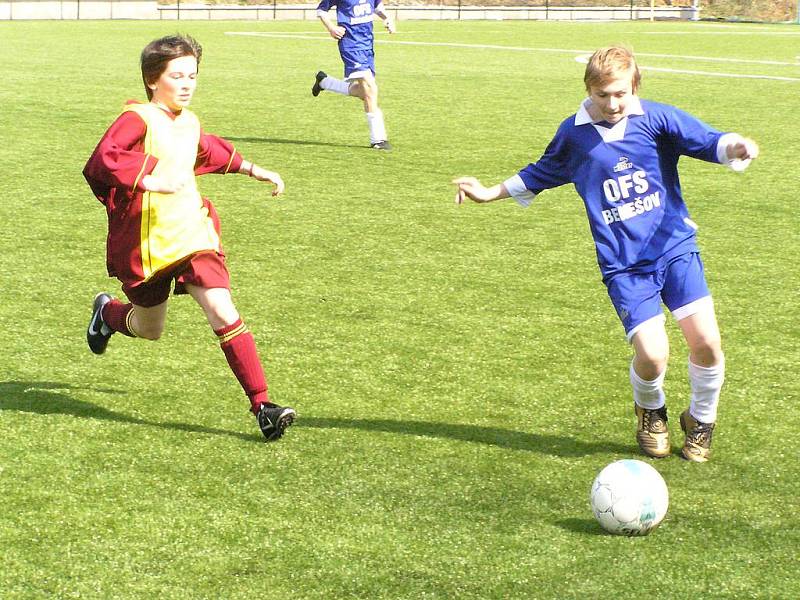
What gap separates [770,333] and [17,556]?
4247mm

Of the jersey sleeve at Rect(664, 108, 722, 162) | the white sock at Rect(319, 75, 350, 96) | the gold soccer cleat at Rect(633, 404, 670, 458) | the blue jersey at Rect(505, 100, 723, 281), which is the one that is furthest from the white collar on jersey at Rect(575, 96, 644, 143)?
the white sock at Rect(319, 75, 350, 96)

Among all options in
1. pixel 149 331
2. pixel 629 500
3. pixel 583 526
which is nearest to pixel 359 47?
pixel 149 331

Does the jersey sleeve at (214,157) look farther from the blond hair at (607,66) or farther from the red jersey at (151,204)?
the blond hair at (607,66)

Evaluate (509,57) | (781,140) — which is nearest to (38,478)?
(781,140)

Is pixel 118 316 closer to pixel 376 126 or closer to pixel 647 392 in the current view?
pixel 647 392

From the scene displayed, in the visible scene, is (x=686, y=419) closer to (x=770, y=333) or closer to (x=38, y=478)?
(x=770, y=333)

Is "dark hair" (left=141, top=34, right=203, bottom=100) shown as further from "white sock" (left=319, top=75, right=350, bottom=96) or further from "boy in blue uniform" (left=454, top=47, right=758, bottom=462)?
"white sock" (left=319, top=75, right=350, bottom=96)

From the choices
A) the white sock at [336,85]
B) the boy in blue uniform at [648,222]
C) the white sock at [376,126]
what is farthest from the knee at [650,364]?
the white sock at [336,85]

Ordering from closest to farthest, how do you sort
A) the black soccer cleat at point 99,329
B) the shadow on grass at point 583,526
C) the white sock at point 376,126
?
the shadow on grass at point 583,526 < the black soccer cleat at point 99,329 < the white sock at point 376,126

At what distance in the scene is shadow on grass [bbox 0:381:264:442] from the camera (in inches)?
204

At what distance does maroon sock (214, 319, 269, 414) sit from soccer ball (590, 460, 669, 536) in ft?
4.77

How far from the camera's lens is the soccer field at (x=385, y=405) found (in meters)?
3.96

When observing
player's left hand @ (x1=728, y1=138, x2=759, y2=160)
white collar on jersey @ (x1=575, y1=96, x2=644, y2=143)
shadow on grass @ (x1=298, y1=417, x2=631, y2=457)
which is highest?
white collar on jersey @ (x1=575, y1=96, x2=644, y2=143)

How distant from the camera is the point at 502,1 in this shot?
5309 cm
